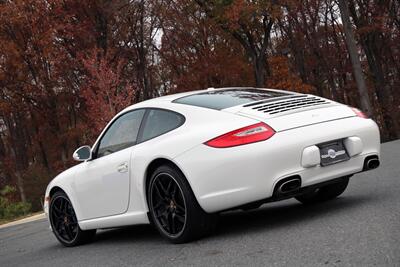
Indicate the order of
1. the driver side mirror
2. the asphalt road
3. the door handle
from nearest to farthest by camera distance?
the asphalt road < the door handle < the driver side mirror

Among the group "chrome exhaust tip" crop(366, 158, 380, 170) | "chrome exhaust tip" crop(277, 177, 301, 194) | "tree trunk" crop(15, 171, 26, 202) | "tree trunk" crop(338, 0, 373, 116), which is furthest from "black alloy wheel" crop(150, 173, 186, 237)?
"tree trunk" crop(15, 171, 26, 202)

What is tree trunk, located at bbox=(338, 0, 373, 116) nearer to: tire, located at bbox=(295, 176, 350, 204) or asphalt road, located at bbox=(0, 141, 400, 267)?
asphalt road, located at bbox=(0, 141, 400, 267)

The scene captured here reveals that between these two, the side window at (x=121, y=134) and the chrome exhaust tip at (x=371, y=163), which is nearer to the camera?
the chrome exhaust tip at (x=371, y=163)

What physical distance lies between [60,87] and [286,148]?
29068 mm

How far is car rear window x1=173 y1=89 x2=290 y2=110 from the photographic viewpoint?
5129mm

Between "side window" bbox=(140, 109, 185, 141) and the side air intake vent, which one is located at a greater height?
"side window" bbox=(140, 109, 185, 141)

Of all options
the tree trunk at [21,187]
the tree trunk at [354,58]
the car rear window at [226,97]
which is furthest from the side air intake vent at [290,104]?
the tree trunk at [21,187]

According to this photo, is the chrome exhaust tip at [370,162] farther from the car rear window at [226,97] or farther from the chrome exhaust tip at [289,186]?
the car rear window at [226,97]

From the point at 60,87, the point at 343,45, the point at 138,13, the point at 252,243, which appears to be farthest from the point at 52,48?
the point at 252,243

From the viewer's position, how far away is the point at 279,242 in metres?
4.21

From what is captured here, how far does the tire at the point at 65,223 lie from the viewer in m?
6.30

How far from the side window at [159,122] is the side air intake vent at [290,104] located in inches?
27.3

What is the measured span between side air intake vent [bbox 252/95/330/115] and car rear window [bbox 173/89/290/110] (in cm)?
23

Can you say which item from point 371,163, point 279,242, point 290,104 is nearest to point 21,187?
point 290,104
